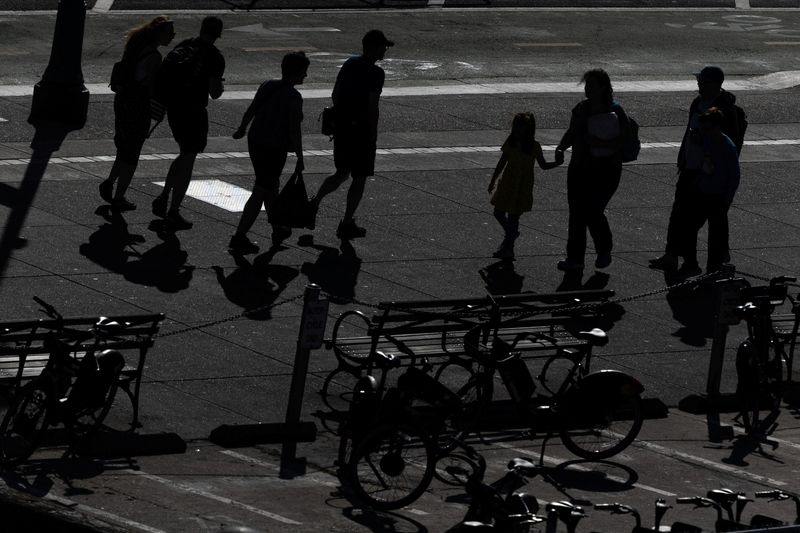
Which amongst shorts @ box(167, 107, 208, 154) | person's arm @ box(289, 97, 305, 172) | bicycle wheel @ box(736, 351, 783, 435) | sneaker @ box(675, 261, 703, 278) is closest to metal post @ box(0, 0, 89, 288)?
shorts @ box(167, 107, 208, 154)

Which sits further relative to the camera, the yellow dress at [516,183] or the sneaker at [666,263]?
the sneaker at [666,263]

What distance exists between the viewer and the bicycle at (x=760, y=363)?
11.2m

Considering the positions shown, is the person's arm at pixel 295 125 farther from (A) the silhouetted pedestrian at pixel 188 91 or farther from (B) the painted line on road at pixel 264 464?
(B) the painted line on road at pixel 264 464

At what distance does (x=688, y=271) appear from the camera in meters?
14.7

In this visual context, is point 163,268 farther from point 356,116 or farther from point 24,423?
point 24,423

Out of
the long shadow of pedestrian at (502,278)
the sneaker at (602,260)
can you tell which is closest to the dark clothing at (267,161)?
the long shadow of pedestrian at (502,278)

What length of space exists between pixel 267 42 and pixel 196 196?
9626mm

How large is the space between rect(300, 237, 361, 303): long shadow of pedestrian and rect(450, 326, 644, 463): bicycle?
271cm

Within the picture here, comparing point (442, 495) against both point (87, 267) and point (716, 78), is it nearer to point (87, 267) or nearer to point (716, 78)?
point (87, 267)

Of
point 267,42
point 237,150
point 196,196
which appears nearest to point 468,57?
point 267,42

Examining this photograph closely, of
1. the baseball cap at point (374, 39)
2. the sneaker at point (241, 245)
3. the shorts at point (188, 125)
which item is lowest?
the sneaker at point (241, 245)

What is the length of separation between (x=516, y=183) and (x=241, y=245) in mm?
2434

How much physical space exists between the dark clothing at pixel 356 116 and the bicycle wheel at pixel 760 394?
4445mm

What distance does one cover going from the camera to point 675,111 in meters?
22.1
